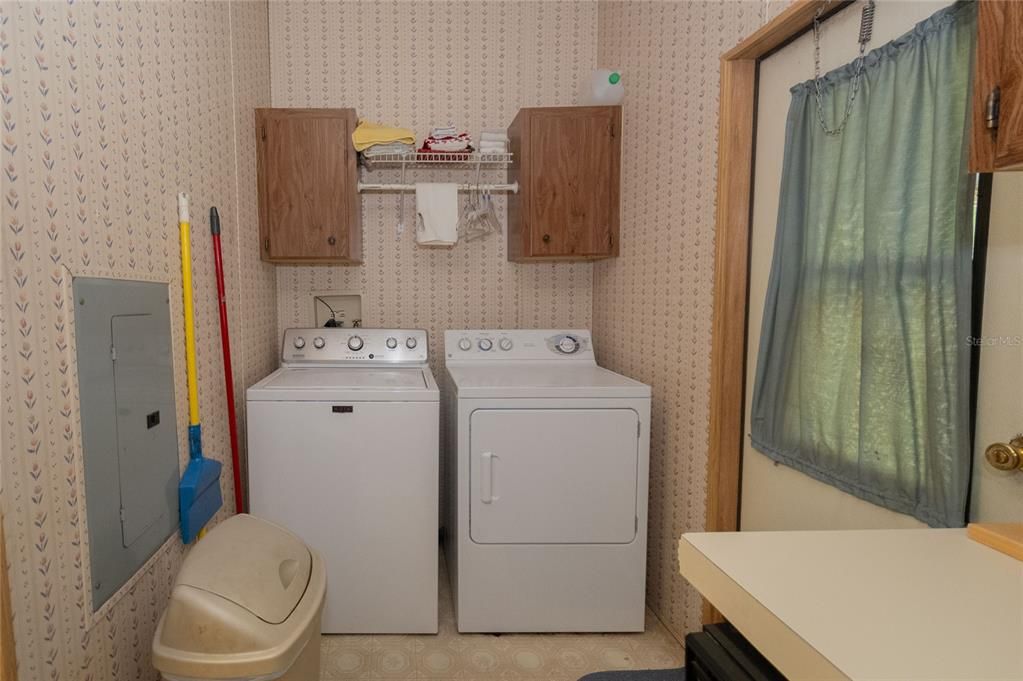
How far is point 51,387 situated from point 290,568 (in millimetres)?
655

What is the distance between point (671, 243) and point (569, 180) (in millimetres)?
633

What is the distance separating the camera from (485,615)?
2143mm

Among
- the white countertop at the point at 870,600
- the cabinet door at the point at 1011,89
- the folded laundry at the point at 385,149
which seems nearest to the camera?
the white countertop at the point at 870,600

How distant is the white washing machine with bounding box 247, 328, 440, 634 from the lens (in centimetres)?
207

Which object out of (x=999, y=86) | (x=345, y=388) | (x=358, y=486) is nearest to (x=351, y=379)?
(x=345, y=388)

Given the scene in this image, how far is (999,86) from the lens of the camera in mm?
771

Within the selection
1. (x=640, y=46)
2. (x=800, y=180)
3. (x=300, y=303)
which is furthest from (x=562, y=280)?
(x=800, y=180)

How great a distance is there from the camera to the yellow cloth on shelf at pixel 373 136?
258 cm

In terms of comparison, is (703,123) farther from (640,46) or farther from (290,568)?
(290,568)

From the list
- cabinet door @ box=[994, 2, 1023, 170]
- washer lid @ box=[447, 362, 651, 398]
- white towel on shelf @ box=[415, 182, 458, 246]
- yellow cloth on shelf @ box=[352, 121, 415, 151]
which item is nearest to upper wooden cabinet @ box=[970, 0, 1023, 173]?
cabinet door @ box=[994, 2, 1023, 170]

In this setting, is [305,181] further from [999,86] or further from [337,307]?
[999,86]

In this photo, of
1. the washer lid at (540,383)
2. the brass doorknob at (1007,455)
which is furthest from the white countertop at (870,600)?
the washer lid at (540,383)

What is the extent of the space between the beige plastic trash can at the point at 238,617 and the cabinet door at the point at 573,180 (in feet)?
5.60

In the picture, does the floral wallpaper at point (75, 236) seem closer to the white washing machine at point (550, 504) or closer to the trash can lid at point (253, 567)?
the trash can lid at point (253, 567)
